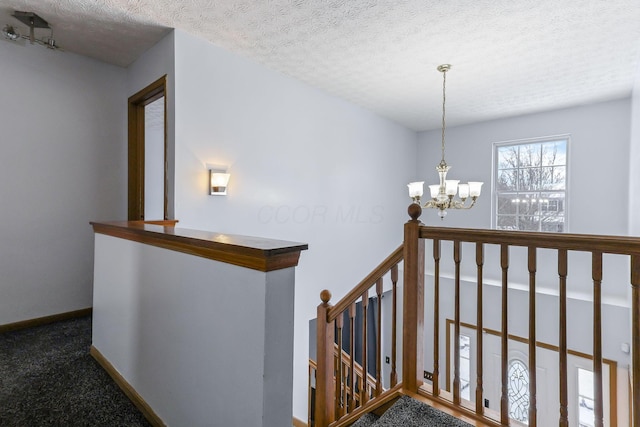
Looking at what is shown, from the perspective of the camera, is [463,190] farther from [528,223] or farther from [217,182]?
[217,182]

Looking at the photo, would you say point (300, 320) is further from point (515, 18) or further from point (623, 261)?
point (623, 261)

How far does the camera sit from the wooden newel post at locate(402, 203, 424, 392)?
73.2 inches

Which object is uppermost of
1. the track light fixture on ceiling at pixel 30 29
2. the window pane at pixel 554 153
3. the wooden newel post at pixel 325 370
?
the track light fixture on ceiling at pixel 30 29

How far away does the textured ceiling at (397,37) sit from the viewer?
→ 7.76 ft

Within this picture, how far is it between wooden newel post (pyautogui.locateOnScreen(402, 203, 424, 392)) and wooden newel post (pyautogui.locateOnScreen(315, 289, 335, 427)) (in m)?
0.56

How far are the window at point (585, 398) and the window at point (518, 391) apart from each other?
2.12 feet

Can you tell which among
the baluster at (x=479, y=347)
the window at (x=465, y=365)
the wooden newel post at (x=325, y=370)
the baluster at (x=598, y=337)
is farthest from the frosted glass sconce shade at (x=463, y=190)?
the window at (x=465, y=365)

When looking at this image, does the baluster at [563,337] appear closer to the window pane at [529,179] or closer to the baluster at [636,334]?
the baluster at [636,334]

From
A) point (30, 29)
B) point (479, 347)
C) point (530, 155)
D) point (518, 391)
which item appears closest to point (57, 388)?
point (479, 347)

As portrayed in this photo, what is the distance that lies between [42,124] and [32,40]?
718mm

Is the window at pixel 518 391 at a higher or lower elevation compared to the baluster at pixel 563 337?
lower

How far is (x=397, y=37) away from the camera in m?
2.80

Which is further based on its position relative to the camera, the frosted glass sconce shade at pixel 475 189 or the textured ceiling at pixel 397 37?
the frosted glass sconce shade at pixel 475 189

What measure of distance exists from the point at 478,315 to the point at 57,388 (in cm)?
242
